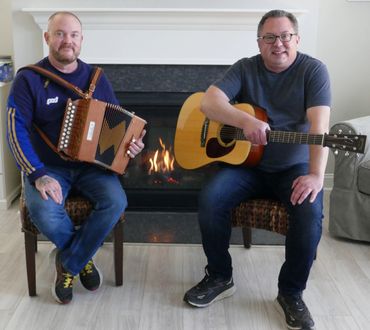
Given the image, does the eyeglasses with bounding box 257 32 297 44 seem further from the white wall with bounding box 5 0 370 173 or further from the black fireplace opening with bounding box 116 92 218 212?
the black fireplace opening with bounding box 116 92 218 212

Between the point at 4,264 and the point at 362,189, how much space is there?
1.73 metres

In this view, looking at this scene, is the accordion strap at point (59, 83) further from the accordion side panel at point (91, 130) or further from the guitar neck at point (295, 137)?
the guitar neck at point (295, 137)

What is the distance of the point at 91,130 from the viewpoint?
2078 mm

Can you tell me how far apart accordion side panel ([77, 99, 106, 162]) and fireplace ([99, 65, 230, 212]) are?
85 centimetres

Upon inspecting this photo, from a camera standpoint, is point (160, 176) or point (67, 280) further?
point (160, 176)

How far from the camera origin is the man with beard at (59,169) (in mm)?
2049

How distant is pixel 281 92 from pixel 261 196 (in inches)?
16.8

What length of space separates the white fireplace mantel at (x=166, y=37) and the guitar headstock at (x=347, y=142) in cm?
109

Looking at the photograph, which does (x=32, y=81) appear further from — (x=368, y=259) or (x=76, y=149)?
(x=368, y=259)

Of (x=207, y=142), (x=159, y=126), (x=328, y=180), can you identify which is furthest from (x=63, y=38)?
(x=328, y=180)

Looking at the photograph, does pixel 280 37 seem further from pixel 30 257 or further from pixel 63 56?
pixel 30 257

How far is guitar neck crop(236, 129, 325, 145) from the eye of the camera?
76.0 inches

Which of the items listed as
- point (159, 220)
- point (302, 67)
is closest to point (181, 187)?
point (159, 220)

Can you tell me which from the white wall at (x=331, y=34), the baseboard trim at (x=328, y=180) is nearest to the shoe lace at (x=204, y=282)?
the white wall at (x=331, y=34)
